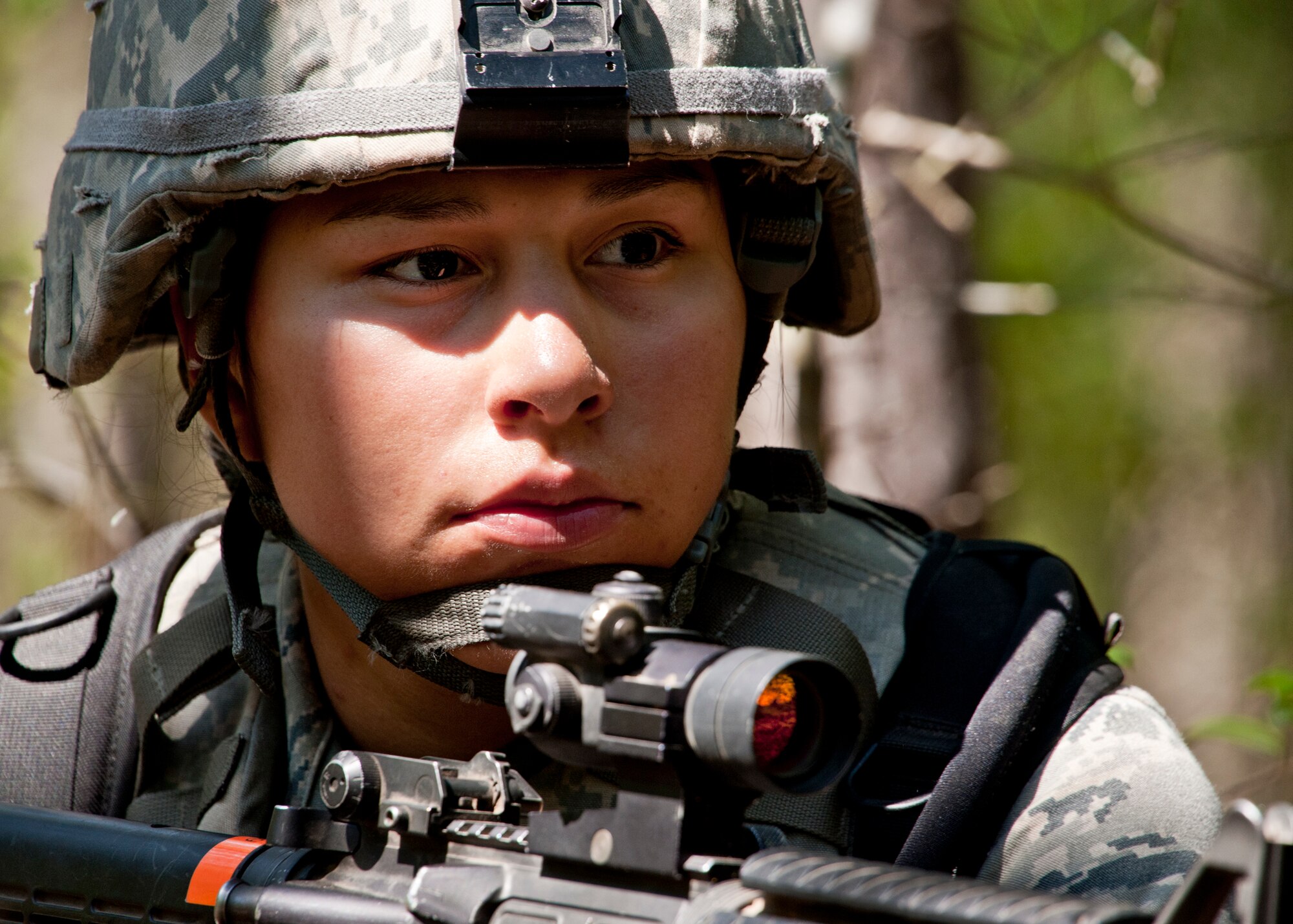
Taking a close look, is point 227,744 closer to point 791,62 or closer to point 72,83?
point 791,62

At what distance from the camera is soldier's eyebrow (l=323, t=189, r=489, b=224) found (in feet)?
6.63

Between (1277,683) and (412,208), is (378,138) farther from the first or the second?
(1277,683)

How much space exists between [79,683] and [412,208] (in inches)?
51.7

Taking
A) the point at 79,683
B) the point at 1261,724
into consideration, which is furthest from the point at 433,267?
the point at 1261,724

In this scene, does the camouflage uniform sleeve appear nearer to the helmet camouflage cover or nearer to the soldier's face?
the soldier's face

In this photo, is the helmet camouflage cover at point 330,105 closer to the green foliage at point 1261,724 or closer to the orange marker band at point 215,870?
the orange marker band at point 215,870

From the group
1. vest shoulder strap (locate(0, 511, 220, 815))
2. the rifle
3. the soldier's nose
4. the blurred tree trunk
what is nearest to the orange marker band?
the rifle

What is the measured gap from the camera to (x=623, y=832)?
4.94 ft

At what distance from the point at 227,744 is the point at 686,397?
113 cm

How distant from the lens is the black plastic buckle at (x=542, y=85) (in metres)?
1.98

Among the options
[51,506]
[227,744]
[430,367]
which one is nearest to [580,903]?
[430,367]

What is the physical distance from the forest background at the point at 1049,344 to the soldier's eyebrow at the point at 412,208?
0.90 metres

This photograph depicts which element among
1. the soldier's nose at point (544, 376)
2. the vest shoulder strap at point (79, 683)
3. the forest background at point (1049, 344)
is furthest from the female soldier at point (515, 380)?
the forest background at point (1049, 344)

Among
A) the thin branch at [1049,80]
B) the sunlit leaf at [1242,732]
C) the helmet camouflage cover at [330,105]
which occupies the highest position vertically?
the thin branch at [1049,80]
